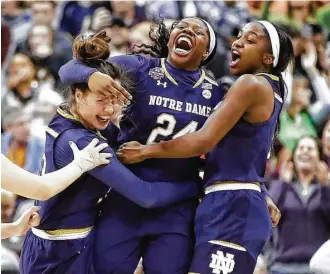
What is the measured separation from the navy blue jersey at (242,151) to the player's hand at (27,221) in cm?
90

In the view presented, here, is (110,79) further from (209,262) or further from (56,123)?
(209,262)

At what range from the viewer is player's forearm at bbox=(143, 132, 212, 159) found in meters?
4.40

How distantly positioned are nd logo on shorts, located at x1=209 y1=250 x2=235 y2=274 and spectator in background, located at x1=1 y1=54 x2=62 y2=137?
413cm

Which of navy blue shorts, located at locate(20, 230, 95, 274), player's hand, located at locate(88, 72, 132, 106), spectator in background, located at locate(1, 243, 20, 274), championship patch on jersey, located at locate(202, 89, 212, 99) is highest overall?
championship patch on jersey, located at locate(202, 89, 212, 99)

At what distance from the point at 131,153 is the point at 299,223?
288cm

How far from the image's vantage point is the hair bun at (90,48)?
450 cm

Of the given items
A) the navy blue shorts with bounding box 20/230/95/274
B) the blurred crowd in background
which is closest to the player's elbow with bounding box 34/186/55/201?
the navy blue shorts with bounding box 20/230/95/274

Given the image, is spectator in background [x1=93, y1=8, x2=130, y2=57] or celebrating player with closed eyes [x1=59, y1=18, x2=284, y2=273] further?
spectator in background [x1=93, y1=8, x2=130, y2=57]

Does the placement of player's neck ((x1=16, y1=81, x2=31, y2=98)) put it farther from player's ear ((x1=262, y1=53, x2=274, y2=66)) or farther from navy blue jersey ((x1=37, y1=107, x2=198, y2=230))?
player's ear ((x1=262, y1=53, x2=274, y2=66))

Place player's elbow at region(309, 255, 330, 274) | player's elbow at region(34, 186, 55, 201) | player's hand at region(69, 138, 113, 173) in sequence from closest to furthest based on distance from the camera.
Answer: player's elbow at region(34, 186, 55, 201) → player's hand at region(69, 138, 113, 173) → player's elbow at region(309, 255, 330, 274)

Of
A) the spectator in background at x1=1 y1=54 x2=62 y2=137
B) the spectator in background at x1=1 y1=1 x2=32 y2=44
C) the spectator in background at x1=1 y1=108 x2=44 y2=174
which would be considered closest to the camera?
the spectator in background at x1=1 y1=108 x2=44 y2=174

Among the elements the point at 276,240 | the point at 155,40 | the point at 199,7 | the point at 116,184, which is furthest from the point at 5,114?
the point at 116,184

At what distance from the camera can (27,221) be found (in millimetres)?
4270

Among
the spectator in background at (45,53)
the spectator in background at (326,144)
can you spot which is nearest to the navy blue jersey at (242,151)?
the spectator in background at (326,144)
